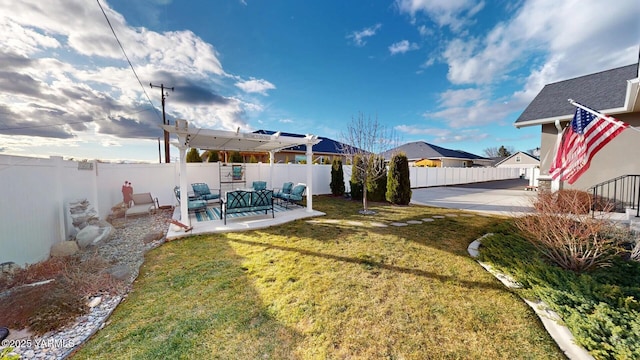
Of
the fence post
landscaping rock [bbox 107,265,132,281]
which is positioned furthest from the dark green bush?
the fence post

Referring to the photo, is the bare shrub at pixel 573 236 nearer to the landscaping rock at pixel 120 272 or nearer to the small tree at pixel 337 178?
the landscaping rock at pixel 120 272

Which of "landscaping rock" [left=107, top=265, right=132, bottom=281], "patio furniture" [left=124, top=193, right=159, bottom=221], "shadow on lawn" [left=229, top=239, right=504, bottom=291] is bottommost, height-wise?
"landscaping rock" [left=107, top=265, right=132, bottom=281]

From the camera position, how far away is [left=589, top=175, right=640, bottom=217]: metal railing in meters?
6.61

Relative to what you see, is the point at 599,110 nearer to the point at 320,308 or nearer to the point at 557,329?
the point at 557,329

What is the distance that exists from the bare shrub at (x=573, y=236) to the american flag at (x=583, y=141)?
0.65m

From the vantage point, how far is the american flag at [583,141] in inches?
144

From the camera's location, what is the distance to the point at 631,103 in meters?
5.91

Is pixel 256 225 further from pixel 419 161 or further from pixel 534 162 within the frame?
pixel 534 162

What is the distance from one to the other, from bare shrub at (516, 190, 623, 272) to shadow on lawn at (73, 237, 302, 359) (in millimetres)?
4610

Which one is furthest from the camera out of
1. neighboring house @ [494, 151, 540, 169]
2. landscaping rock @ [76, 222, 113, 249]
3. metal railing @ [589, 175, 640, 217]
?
neighboring house @ [494, 151, 540, 169]

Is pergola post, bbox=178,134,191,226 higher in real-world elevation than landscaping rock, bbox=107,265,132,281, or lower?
higher

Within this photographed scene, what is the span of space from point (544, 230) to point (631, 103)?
5.79 m

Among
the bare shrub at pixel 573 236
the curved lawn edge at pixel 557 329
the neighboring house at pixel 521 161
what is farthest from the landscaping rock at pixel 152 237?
the neighboring house at pixel 521 161

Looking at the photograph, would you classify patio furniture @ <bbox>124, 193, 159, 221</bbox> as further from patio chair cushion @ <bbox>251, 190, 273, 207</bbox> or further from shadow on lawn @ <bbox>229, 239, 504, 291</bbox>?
shadow on lawn @ <bbox>229, 239, 504, 291</bbox>
